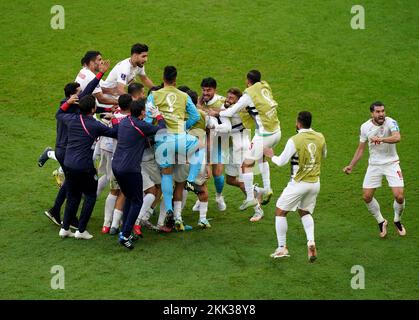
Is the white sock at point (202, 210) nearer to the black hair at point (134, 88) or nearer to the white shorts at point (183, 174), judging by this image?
the white shorts at point (183, 174)

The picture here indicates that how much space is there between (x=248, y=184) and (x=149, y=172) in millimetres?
1515

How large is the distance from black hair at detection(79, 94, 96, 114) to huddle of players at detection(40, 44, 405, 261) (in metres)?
0.37

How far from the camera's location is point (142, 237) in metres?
10.2

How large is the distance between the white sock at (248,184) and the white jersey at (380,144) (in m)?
1.62

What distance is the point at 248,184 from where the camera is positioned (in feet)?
36.1

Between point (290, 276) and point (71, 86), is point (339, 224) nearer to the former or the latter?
point (290, 276)

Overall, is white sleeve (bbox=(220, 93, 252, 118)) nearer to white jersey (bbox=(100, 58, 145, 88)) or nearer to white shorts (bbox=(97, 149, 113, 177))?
white jersey (bbox=(100, 58, 145, 88))

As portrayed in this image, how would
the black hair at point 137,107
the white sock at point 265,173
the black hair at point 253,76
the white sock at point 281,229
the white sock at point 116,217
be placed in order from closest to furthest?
1. the white sock at point 281,229
2. the black hair at point 137,107
3. the white sock at point 116,217
4. the black hair at point 253,76
5. the white sock at point 265,173

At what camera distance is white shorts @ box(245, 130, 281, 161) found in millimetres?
10906

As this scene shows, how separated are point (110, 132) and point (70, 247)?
1486 mm

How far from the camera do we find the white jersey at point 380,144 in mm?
10312

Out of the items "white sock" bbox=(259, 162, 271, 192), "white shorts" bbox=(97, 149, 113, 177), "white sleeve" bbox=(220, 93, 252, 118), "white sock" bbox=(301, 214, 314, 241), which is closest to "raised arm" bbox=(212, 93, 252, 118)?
"white sleeve" bbox=(220, 93, 252, 118)
